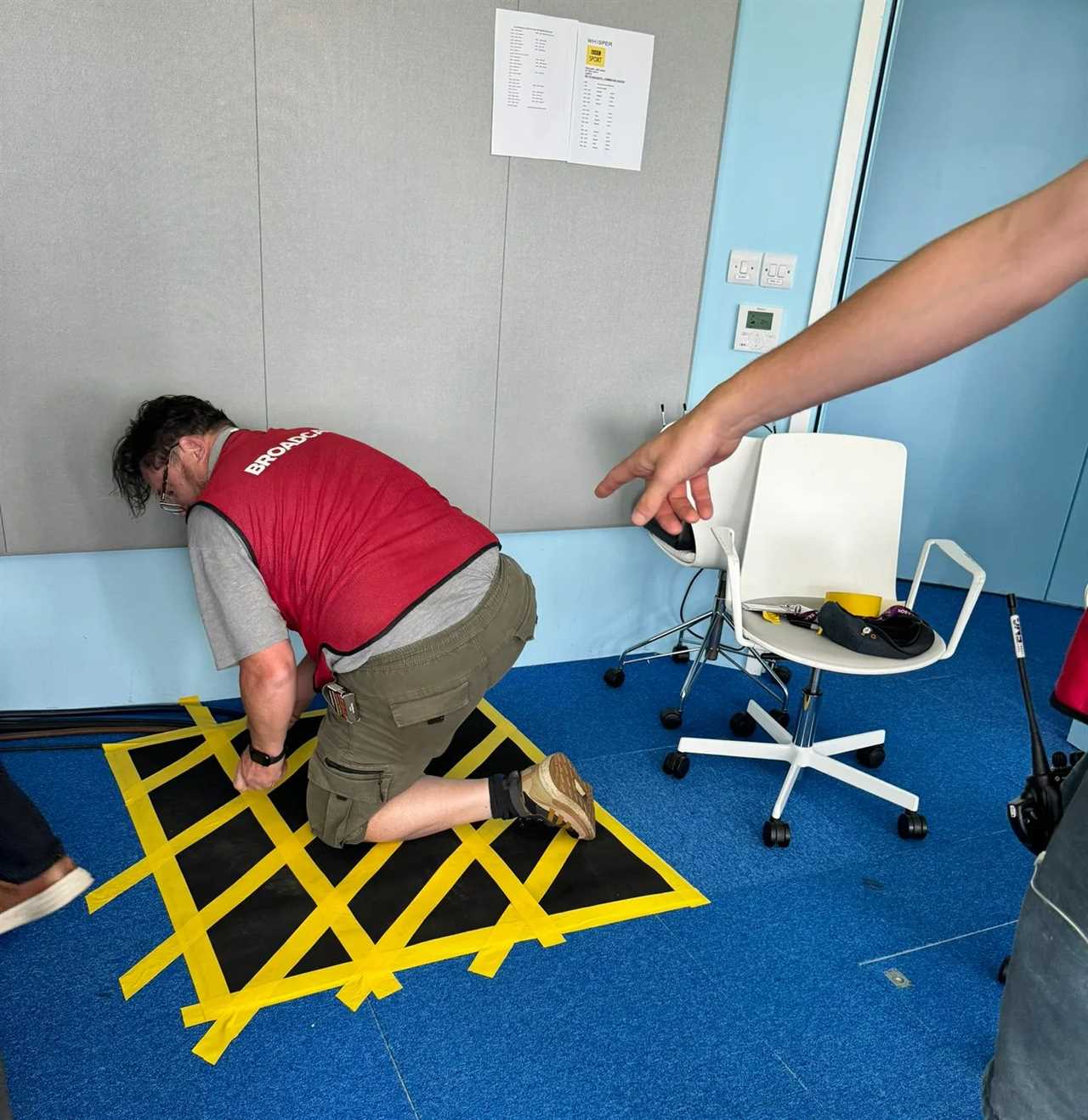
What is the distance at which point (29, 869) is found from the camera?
1604 mm

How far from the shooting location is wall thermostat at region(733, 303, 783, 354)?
10.1 feet

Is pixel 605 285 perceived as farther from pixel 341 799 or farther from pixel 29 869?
pixel 29 869

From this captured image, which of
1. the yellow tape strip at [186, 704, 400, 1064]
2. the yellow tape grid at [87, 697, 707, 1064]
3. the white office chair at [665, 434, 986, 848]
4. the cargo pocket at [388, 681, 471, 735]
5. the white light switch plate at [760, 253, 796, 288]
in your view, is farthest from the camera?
the white light switch plate at [760, 253, 796, 288]

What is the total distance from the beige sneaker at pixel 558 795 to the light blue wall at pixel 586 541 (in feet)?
3.44

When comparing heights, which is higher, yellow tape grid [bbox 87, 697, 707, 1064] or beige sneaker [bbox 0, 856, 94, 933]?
beige sneaker [bbox 0, 856, 94, 933]

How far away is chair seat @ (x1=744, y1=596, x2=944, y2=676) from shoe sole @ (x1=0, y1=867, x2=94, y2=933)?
1.72 meters

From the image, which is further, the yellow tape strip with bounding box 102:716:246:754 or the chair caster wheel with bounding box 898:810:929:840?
the yellow tape strip with bounding box 102:716:246:754

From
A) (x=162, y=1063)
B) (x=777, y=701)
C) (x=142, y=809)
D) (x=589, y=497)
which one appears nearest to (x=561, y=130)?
(x=589, y=497)

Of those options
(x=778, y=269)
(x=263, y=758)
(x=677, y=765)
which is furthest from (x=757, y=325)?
(x=263, y=758)

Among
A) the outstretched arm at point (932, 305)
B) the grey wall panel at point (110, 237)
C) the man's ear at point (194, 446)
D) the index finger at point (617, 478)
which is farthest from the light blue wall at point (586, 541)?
the outstretched arm at point (932, 305)

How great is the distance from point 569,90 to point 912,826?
2425 millimetres

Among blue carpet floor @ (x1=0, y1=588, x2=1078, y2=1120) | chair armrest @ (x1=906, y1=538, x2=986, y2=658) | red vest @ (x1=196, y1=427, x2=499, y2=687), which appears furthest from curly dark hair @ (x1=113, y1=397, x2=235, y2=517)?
chair armrest @ (x1=906, y1=538, x2=986, y2=658)

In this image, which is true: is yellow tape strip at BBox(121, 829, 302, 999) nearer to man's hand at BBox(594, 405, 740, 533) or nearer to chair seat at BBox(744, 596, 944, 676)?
chair seat at BBox(744, 596, 944, 676)

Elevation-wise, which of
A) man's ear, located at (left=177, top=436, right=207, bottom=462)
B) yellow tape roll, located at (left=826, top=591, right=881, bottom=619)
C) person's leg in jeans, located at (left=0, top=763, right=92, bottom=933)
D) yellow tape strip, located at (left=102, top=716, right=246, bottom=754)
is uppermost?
man's ear, located at (left=177, top=436, right=207, bottom=462)
